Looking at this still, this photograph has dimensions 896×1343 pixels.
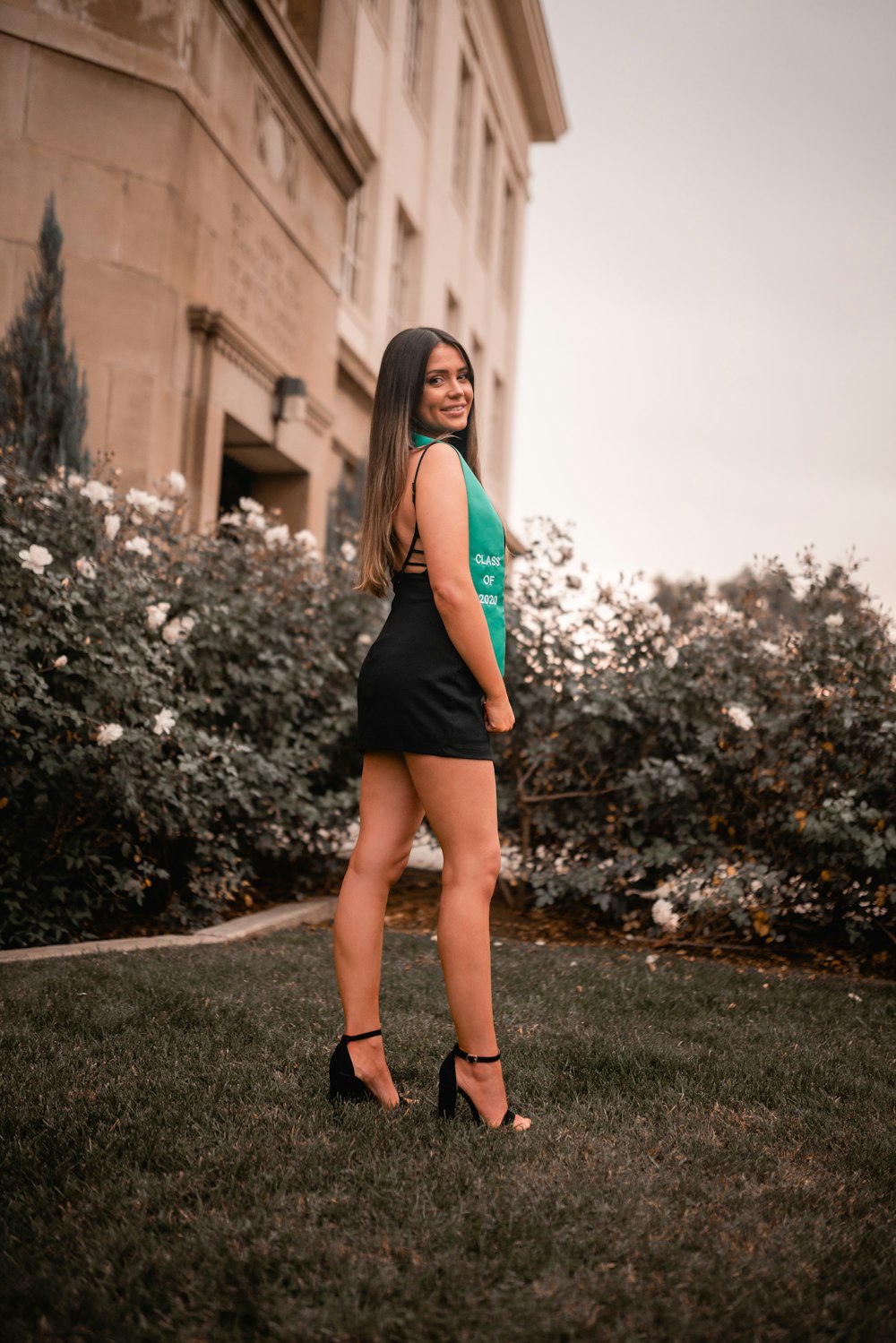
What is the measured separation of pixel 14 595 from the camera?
4770 millimetres

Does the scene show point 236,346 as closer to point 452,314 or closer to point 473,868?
point 473,868

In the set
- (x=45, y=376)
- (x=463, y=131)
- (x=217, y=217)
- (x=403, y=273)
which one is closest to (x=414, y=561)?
(x=45, y=376)

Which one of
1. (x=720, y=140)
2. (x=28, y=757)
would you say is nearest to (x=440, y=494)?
(x=28, y=757)

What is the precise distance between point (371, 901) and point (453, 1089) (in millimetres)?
488

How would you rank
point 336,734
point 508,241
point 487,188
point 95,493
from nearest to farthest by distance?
point 95,493, point 336,734, point 487,188, point 508,241

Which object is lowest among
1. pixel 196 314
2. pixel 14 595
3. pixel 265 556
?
pixel 14 595

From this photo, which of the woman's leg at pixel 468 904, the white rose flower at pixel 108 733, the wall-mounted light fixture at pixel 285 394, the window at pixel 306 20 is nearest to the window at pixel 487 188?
the window at pixel 306 20

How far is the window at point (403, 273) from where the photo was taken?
18750 millimetres

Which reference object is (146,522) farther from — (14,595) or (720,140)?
(720,140)

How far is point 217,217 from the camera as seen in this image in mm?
Result: 10086

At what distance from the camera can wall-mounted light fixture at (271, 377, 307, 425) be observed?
11664mm

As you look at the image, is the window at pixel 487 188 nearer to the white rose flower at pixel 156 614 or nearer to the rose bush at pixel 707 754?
the rose bush at pixel 707 754

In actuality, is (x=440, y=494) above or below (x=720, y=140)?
below

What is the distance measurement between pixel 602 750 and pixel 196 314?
230 inches
